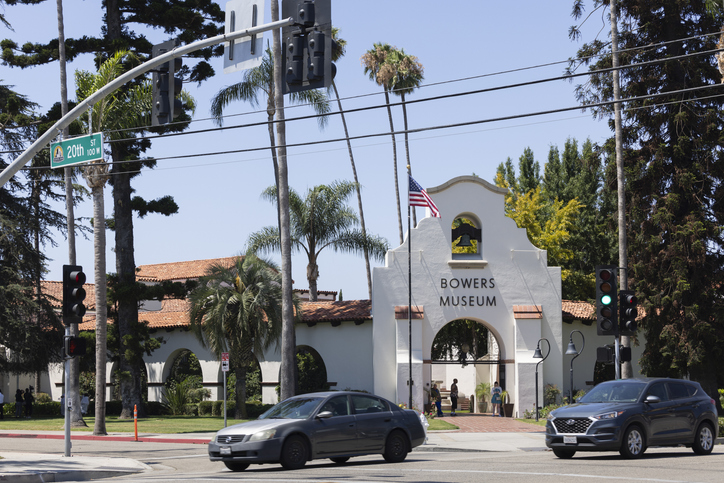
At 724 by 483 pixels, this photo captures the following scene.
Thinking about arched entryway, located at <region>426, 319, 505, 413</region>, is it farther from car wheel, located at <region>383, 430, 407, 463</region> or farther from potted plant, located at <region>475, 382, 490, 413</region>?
car wheel, located at <region>383, 430, 407, 463</region>

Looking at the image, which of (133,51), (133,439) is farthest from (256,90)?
(133,439)

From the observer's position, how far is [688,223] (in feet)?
102

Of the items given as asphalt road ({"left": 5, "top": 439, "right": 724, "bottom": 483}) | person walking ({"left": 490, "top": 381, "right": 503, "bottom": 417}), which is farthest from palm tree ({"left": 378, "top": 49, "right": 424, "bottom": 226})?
asphalt road ({"left": 5, "top": 439, "right": 724, "bottom": 483})

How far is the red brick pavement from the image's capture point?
2683cm

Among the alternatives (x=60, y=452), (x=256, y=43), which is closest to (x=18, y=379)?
(x=60, y=452)

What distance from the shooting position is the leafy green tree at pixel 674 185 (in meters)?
31.0

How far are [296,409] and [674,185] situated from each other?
2175cm

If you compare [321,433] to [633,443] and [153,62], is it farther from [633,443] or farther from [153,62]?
[153,62]

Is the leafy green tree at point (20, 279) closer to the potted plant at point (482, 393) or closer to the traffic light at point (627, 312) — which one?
the potted plant at point (482, 393)

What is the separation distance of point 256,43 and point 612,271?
10940 mm

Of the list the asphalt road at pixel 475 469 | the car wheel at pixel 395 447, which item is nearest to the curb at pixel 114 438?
the asphalt road at pixel 475 469

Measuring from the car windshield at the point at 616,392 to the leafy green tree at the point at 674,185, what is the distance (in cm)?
1494

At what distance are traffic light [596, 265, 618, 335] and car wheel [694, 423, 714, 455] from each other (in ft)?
10.1

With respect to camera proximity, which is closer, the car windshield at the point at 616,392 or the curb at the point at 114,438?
the car windshield at the point at 616,392
